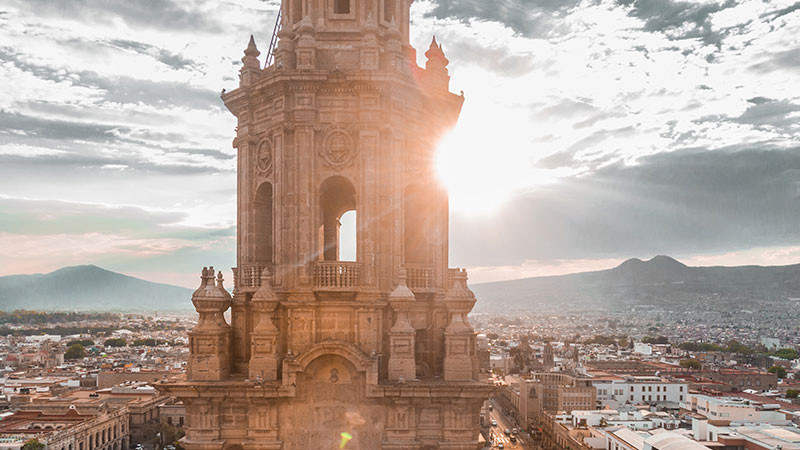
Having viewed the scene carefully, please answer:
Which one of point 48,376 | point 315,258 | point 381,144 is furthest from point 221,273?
point 48,376

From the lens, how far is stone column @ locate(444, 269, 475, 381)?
16.0 m

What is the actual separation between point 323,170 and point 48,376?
498 feet

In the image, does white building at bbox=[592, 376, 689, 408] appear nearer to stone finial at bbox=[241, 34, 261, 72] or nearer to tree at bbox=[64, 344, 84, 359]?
stone finial at bbox=[241, 34, 261, 72]

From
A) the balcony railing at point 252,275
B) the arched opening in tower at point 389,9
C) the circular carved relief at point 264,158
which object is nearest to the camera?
the balcony railing at point 252,275

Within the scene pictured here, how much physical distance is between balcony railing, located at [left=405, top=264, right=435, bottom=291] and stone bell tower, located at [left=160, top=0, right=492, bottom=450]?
0.05 meters

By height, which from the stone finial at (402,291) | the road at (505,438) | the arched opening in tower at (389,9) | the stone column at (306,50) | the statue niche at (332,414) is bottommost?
the road at (505,438)

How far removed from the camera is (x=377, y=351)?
16.2 m

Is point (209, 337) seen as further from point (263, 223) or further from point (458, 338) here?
point (458, 338)

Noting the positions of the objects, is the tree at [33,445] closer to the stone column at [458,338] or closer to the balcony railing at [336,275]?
the balcony railing at [336,275]

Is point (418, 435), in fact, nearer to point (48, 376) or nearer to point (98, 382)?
point (98, 382)

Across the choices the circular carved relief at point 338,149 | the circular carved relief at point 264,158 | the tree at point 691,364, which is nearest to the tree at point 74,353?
the tree at point 691,364

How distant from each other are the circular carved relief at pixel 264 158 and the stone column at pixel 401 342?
4940mm

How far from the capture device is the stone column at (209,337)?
15.9 meters

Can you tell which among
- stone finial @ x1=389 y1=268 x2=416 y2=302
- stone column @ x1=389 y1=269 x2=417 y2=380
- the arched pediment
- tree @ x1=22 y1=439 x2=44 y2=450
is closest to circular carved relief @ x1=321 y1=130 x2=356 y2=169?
stone finial @ x1=389 y1=268 x2=416 y2=302
